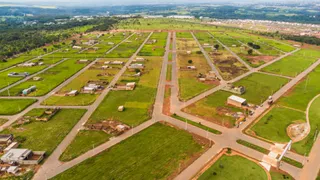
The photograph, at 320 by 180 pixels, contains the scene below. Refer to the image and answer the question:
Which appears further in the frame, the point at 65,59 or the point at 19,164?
the point at 65,59

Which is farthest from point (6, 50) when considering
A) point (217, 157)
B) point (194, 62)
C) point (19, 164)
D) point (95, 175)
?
point (217, 157)

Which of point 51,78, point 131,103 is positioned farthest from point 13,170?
point 51,78

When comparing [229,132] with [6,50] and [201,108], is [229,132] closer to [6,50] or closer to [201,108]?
[201,108]

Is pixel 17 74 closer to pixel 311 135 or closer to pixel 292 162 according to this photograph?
pixel 292 162

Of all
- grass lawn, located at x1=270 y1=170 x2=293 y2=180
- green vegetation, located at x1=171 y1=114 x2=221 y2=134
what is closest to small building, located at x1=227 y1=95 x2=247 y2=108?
green vegetation, located at x1=171 y1=114 x2=221 y2=134

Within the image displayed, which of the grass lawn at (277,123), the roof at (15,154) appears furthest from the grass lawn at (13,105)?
the grass lawn at (277,123)

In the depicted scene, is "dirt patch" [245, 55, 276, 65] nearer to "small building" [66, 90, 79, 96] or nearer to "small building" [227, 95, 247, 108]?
"small building" [227, 95, 247, 108]
